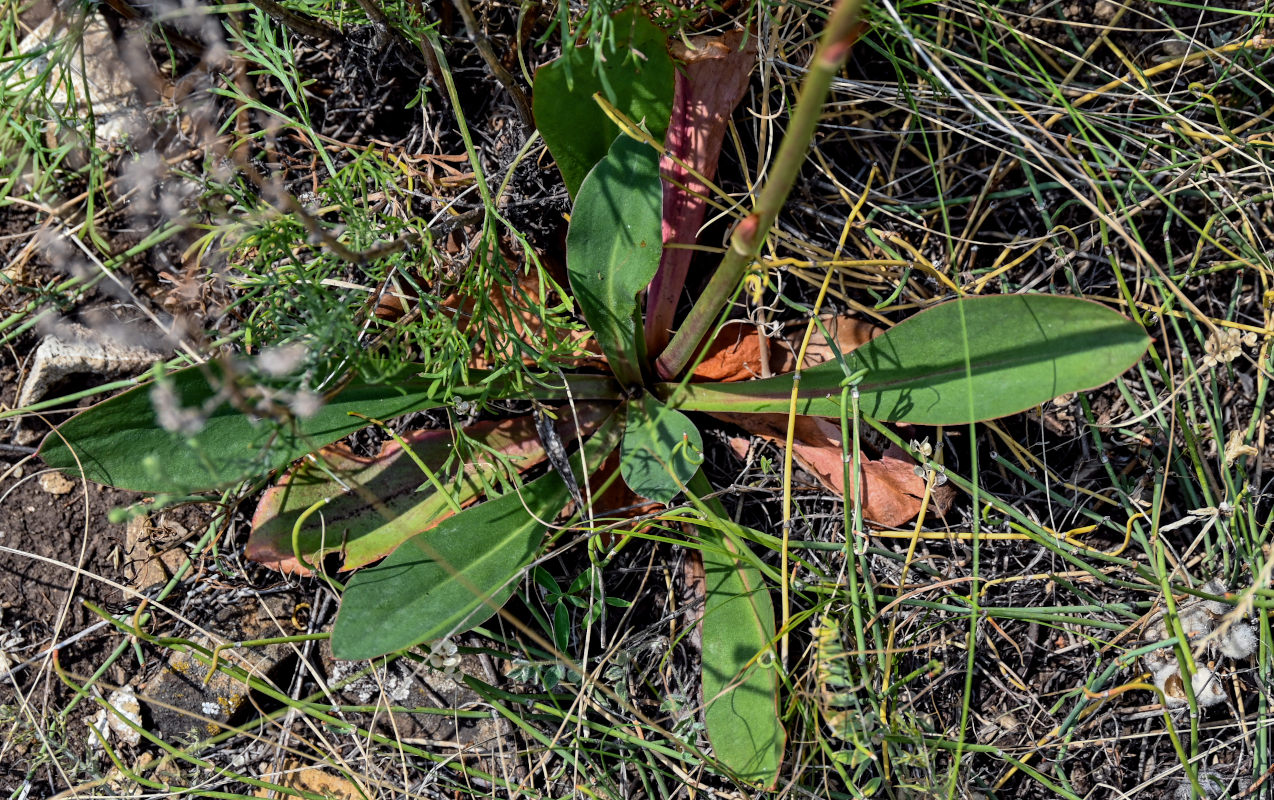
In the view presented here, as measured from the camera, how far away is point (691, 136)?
187 centimetres

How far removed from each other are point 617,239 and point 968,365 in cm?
70

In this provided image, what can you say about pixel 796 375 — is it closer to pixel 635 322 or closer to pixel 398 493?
pixel 635 322

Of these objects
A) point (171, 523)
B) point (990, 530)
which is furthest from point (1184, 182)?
point (171, 523)

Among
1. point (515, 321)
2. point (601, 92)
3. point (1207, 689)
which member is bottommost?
point (1207, 689)

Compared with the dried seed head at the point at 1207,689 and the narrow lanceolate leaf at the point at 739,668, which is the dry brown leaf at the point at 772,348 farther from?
the dried seed head at the point at 1207,689

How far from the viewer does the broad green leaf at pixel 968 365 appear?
1.52 m

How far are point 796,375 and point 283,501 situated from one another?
3.62 feet

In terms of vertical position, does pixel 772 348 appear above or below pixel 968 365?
below

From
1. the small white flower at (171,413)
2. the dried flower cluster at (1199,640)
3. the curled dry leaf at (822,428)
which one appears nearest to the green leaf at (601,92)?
the curled dry leaf at (822,428)

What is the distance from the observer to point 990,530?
190 cm

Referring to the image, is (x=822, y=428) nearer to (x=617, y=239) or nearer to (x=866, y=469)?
(x=866, y=469)

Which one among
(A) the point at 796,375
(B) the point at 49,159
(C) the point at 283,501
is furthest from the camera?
(B) the point at 49,159

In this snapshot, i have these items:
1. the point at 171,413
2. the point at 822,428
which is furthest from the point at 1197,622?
the point at 171,413

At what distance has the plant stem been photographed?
84cm
